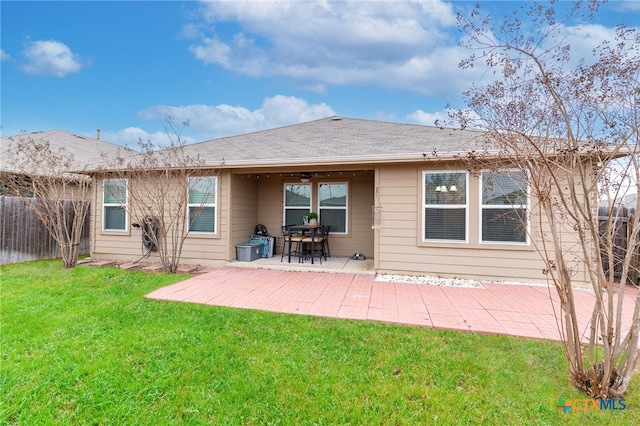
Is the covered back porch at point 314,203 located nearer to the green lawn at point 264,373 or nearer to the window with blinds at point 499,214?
the window with blinds at point 499,214

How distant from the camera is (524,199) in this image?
548 cm

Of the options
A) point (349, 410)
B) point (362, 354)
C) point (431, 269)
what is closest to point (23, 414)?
point (349, 410)

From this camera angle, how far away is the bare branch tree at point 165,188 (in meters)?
6.33

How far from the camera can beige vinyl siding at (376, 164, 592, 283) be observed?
5484 millimetres

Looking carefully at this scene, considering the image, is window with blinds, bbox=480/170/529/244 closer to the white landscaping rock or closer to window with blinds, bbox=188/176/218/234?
the white landscaping rock

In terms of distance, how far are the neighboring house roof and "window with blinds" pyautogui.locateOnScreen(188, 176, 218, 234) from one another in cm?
581

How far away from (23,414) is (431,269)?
5.76m

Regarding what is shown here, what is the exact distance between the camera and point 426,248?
19.2 ft

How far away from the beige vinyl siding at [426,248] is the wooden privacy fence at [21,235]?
8798 mm

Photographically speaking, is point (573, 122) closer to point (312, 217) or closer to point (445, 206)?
point (445, 206)

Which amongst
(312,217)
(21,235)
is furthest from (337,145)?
(21,235)

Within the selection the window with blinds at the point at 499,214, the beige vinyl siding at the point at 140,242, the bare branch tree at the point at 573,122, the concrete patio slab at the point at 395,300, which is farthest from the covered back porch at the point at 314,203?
the bare branch tree at the point at 573,122

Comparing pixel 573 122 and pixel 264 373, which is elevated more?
pixel 573 122

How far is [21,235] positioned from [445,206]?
34.5ft
